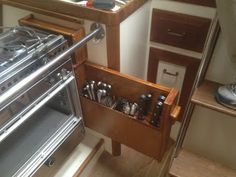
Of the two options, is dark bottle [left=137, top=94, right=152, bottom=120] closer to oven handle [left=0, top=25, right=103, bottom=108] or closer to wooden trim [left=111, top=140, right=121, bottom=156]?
oven handle [left=0, top=25, right=103, bottom=108]

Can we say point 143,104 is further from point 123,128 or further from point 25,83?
point 25,83

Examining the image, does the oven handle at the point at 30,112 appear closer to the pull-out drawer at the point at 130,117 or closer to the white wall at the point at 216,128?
the pull-out drawer at the point at 130,117

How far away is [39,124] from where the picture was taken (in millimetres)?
1026

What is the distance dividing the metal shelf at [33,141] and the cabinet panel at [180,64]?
503 millimetres

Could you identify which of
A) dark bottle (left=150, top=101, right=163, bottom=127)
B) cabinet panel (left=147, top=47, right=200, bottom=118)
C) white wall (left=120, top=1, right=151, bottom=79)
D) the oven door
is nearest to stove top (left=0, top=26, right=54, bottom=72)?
the oven door

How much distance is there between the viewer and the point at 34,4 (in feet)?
3.20

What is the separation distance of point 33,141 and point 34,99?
0.25 metres

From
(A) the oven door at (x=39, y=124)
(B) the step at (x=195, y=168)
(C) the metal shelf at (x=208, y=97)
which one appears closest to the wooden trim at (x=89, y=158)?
(A) the oven door at (x=39, y=124)

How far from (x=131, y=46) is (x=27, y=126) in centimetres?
56

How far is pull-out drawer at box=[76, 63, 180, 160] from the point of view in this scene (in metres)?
0.87

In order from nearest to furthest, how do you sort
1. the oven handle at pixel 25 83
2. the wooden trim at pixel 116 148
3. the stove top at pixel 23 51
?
the oven handle at pixel 25 83 < the stove top at pixel 23 51 < the wooden trim at pixel 116 148

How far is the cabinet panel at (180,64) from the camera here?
116cm

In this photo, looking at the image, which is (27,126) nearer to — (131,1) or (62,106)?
(62,106)

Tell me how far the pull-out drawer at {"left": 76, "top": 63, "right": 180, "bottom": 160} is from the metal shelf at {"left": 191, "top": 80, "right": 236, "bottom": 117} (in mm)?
107
